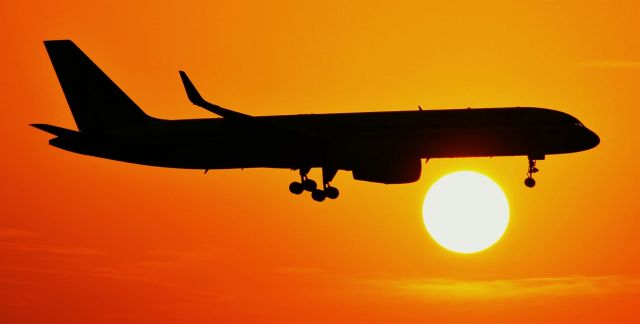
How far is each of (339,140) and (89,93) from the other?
61.0ft

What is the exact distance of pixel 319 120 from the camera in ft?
228

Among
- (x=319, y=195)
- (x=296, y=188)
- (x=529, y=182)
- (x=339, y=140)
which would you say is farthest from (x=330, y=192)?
(x=529, y=182)

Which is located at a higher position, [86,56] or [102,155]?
[86,56]

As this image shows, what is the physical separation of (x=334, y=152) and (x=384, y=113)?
4.22 m

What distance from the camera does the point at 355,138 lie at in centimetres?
6788

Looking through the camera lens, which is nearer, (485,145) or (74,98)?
(485,145)

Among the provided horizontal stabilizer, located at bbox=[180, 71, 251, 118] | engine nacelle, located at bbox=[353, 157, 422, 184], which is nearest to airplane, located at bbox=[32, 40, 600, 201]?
engine nacelle, located at bbox=[353, 157, 422, 184]

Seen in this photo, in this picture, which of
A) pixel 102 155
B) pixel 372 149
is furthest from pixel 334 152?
pixel 102 155

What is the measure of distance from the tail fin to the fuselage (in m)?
2.52

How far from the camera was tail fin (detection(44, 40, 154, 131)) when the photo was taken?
244ft

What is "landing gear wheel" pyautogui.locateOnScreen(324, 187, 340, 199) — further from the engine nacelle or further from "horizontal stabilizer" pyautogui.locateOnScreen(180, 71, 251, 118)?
"horizontal stabilizer" pyautogui.locateOnScreen(180, 71, 251, 118)

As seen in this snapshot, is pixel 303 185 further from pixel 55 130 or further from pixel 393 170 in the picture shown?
pixel 55 130

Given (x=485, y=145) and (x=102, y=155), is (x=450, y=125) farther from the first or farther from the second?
(x=102, y=155)

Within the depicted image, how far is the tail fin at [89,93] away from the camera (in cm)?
7425
